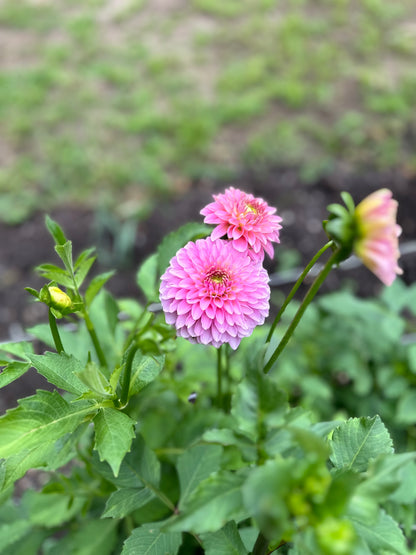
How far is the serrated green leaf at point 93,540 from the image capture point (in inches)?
41.1

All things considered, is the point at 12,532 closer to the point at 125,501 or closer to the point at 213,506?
the point at 125,501

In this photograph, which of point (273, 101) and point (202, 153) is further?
point (273, 101)

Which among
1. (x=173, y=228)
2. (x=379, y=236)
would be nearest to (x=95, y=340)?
(x=379, y=236)

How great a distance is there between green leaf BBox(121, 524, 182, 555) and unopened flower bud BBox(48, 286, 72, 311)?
0.35m

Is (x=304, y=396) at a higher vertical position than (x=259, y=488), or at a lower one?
lower

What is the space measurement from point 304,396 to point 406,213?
133 centimetres

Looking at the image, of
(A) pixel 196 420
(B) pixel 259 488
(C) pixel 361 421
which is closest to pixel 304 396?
(A) pixel 196 420

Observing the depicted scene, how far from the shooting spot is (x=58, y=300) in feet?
2.58

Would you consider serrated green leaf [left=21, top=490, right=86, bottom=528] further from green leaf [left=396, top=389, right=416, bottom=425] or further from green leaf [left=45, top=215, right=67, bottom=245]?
green leaf [left=396, top=389, right=416, bottom=425]

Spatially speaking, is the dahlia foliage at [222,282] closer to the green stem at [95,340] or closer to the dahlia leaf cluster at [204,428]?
the dahlia leaf cluster at [204,428]

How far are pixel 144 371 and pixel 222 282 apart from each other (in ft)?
0.57

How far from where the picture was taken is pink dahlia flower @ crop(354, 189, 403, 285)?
2.04 ft

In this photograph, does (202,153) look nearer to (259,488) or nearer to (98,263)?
(98,263)

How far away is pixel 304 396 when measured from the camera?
172 centimetres
